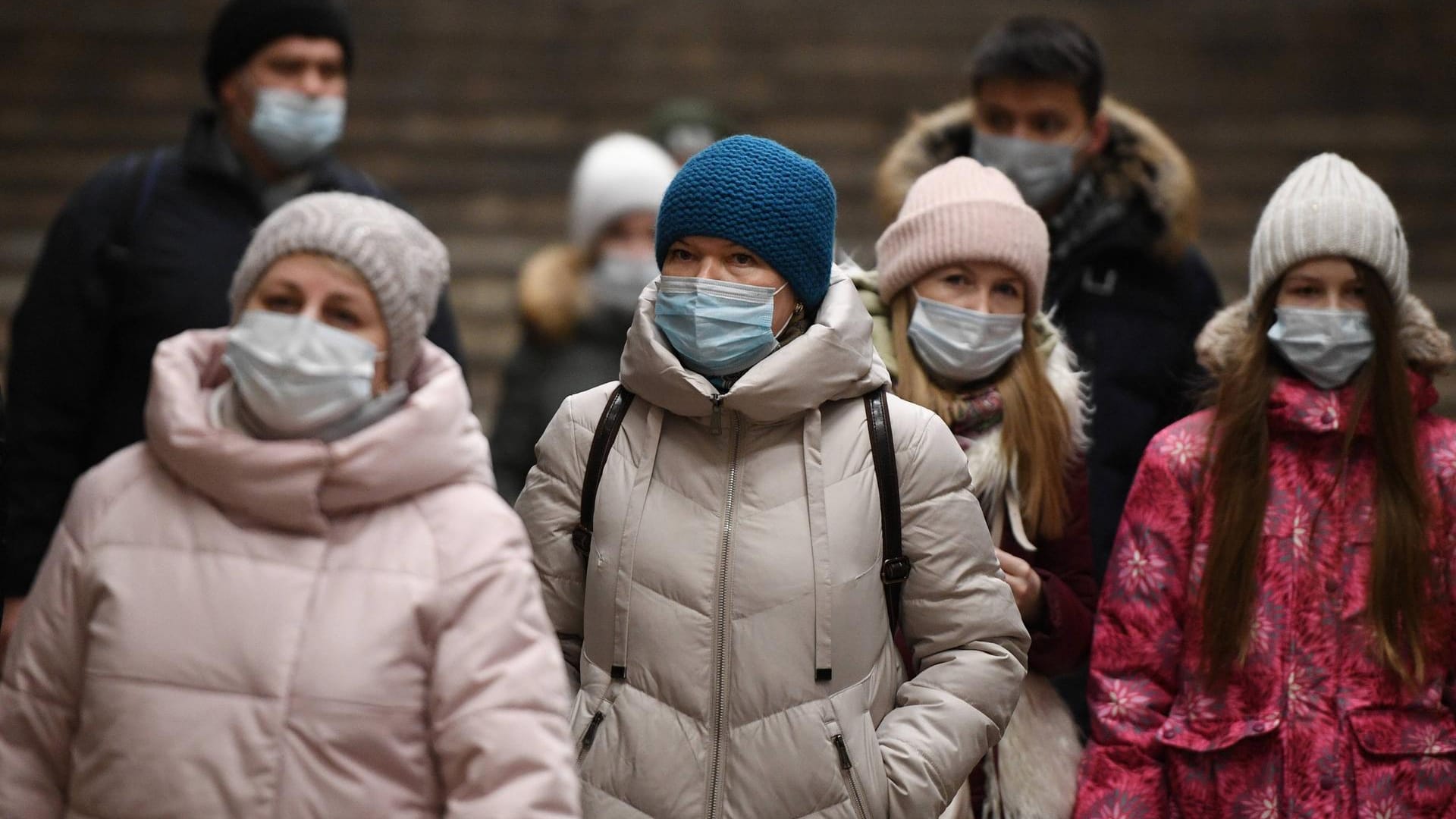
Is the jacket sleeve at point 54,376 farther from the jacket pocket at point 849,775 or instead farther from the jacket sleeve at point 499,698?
the jacket pocket at point 849,775

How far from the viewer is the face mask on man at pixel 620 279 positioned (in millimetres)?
6172

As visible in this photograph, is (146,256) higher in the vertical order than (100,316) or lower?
higher

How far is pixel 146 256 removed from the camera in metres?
4.81

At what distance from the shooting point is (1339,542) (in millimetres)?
3885

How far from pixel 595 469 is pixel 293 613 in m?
0.78

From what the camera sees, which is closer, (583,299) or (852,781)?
(852,781)

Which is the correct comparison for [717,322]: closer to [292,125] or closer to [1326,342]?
[1326,342]

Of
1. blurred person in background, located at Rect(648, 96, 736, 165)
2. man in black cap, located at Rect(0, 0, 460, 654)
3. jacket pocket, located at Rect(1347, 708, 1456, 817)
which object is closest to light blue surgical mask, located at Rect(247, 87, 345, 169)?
man in black cap, located at Rect(0, 0, 460, 654)

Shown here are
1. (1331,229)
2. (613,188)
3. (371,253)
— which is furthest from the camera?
(613,188)

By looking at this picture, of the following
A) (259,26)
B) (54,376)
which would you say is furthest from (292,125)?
(54,376)

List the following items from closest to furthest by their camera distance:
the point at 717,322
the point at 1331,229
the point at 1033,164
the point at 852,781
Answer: the point at 852,781 → the point at 717,322 → the point at 1331,229 → the point at 1033,164

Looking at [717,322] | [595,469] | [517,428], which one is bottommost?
[517,428]

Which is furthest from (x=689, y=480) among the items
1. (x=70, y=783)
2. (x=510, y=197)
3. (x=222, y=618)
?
(x=510, y=197)

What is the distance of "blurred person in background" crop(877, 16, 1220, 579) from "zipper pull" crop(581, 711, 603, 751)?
6.40 ft
